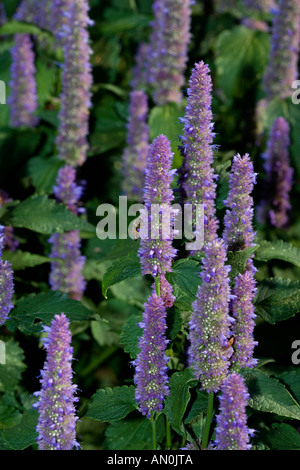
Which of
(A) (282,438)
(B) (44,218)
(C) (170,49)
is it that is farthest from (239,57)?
(A) (282,438)

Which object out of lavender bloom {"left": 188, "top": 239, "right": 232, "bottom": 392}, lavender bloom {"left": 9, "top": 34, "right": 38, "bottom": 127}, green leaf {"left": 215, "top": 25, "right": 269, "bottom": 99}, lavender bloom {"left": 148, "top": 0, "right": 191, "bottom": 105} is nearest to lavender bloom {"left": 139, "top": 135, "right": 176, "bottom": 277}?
lavender bloom {"left": 188, "top": 239, "right": 232, "bottom": 392}

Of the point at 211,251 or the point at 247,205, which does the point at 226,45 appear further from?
the point at 211,251

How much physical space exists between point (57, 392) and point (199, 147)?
0.66m

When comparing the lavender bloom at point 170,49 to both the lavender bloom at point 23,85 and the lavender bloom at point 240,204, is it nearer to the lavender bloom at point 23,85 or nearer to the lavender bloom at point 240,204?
the lavender bloom at point 23,85

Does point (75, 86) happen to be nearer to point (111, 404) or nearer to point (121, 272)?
point (121, 272)

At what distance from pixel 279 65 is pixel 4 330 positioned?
5.66 feet

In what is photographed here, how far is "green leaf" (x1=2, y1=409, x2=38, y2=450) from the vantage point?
5.63 feet

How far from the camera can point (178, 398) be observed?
5.29 feet

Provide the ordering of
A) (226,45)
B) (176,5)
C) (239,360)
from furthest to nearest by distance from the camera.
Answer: (226,45) < (176,5) < (239,360)

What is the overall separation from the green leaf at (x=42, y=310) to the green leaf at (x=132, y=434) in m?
0.34

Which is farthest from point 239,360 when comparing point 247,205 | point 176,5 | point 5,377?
point 176,5

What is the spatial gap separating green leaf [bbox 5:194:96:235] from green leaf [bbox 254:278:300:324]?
0.61 m

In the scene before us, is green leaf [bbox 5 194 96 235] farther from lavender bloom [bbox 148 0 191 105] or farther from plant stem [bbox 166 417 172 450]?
lavender bloom [bbox 148 0 191 105]
